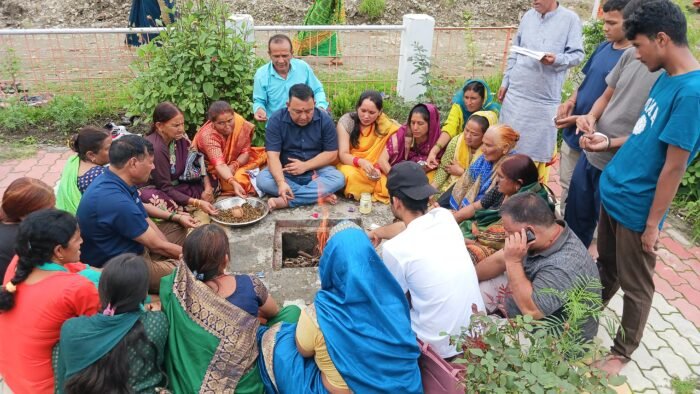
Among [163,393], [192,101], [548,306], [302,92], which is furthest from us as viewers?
[192,101]

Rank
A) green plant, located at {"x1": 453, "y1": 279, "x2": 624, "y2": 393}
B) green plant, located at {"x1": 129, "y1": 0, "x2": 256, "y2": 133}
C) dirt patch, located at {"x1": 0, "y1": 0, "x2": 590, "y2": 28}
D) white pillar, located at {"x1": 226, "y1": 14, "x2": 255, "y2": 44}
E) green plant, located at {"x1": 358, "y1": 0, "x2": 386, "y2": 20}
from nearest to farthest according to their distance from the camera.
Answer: green plant, located at {"x1": 453, "y1": 279, "x2": 624, "y2": 393} → green plant, located at {"x1": 129, "y1": 0, "x2": 256, "y2": 133} → white pillar, located at {"x1": 226, "y1": 14, "x2": 255, "y2": 44} → dirt patch, located at {"x1": 0, "y1": 0, "x2": 590, "y2": 28} → green plant, located at {"x1": 358, "y1": 0, "x2": 386, "y2": 20}

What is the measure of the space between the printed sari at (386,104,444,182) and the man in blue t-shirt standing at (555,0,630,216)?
4.12ft

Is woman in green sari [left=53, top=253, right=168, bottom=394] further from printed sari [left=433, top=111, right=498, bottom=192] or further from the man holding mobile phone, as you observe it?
printed sari [left=433, top=111, right=498, bottom=192]

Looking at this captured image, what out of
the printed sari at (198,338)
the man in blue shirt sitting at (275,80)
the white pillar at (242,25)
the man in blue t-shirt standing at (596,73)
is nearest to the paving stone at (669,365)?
the man in blue t-shirt standing at (596,73)

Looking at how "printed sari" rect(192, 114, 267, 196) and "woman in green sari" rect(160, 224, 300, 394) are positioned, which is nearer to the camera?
"woman in green sari" rect(160, 224, 300, 394)

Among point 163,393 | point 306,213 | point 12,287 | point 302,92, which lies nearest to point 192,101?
point 302,92

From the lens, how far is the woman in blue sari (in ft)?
7.79

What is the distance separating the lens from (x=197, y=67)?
18.2ft

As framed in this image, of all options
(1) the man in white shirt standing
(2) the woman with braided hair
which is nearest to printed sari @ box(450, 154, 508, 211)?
(1) the man in white shirt standing

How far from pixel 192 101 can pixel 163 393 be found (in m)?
3.80

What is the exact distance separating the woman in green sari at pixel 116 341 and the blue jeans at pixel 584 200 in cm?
313

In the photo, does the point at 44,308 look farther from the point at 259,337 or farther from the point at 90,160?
the point at 90,160

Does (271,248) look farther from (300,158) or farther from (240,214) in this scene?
(300,158)

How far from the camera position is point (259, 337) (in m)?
2.81
